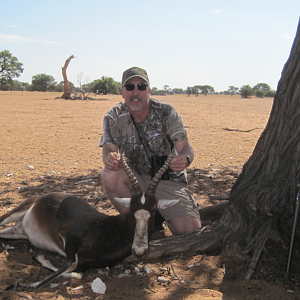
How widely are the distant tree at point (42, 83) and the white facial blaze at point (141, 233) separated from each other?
238 ft

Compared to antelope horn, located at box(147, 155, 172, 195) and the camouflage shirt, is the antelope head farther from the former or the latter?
the camouflage shirt

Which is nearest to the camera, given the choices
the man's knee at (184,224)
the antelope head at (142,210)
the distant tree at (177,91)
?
the antelope head at (142,210)

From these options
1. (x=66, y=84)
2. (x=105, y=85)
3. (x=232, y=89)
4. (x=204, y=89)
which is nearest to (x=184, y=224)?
(x=66, y=84)

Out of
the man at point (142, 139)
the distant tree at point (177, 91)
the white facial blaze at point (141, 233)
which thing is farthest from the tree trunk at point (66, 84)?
the distant tree at point (177, 91)

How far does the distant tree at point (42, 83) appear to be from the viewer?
71625 millimetres

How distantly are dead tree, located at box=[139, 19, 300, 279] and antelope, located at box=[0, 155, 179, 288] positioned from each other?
56 centimetres

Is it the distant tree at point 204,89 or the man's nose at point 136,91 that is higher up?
the distant tree at point 204,89

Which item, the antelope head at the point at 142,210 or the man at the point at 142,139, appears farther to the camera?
the man at the point at 142,139

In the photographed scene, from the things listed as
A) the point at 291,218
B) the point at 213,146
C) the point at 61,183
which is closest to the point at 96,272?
the point at 291,218

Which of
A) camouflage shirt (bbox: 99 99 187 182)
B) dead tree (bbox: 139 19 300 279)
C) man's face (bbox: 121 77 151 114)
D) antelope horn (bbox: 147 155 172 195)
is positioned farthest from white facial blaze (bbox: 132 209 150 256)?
man's face (bbox: 121 77 151 114)

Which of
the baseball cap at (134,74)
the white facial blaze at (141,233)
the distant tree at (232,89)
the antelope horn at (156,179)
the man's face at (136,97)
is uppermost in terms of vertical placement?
the distant tree at (232,89)

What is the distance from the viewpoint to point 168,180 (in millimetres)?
5191

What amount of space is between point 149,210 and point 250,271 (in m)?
1.30

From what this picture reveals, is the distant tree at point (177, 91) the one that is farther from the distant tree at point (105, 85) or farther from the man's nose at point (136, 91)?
the man's nose at point (136, 91)
